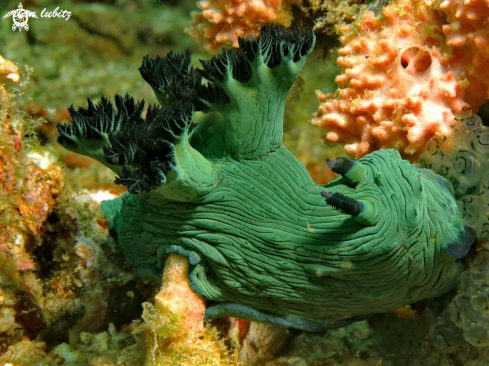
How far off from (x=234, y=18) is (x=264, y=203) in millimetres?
2117

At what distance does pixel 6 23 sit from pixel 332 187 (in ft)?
15.8

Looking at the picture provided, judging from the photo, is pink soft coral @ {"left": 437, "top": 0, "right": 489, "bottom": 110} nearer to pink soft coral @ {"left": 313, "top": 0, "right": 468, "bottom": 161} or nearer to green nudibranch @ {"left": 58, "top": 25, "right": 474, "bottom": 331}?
pink soft coral @ {"left": 313, "top": 0, "right": 468, "bottom": 161}

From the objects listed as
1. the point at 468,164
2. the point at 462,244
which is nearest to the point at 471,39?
the point at 468,164

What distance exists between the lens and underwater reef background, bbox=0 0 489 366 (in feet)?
8.80

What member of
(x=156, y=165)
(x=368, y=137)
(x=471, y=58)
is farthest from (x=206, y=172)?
(x=471, y=58)

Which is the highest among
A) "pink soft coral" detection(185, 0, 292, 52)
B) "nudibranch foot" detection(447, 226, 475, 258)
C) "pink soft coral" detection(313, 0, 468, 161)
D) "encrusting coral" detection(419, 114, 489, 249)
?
"pink soft coral" detection(185, 0, 292, 52)

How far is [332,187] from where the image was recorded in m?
2.69

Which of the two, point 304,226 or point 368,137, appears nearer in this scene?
point 304,226

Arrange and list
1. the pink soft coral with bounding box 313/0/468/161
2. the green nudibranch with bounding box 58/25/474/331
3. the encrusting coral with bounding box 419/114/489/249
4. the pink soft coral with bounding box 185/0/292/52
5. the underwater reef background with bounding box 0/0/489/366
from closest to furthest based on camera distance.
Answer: the green nudibranch with bounding box 58/25/474/331 → the encrusting coral with bounding box 419/114/489/249 → the underwater reef background with bounding box 0/0/489/366 → the pink soft coral with bounding box 313/0/468/161 → the pink soft coral with bounding box 185/0/292/52

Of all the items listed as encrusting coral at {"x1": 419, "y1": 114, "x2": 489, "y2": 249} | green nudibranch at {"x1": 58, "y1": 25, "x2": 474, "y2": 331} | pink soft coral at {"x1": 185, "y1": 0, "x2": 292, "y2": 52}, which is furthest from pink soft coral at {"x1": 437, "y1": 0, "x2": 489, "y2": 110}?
pink soft coral at {"x1": 185, "y1": 0, "x2": 292, "y2": 52}

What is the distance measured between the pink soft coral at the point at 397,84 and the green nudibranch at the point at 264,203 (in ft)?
1.39

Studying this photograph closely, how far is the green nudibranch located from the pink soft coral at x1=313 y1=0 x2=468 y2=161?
1.39 feet

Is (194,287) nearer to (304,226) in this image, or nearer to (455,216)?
(304,226)

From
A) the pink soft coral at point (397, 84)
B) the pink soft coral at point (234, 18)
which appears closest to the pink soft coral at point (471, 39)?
the pink soft coral at point (397, 84)
